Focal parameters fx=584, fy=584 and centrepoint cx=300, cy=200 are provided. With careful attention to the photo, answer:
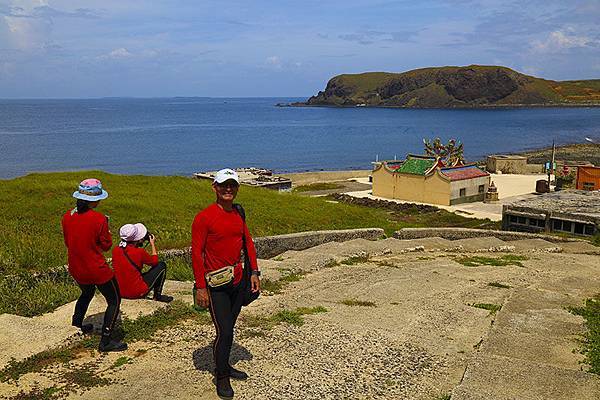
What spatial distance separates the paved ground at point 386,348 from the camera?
511cm

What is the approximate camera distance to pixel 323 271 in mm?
10695

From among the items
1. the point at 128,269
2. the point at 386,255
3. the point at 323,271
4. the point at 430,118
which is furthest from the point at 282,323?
the point at 430,118

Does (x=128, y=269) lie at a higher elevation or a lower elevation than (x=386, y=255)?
higher

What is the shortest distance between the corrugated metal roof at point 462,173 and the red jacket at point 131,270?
32.8m

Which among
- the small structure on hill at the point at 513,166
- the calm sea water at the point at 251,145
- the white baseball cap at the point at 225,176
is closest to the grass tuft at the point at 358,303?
the white baseball cap at the point at 225,176

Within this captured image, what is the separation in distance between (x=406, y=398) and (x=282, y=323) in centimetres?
227

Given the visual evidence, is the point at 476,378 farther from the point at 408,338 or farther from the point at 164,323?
the point at 164,323

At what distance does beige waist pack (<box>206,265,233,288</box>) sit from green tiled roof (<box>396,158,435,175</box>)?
35.3m

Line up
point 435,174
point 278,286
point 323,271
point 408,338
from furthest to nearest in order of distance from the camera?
1. point 435,174
2. point 323,271
3. point 278,286
4. point 408,338

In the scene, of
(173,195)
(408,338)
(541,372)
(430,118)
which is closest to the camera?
(541,372)

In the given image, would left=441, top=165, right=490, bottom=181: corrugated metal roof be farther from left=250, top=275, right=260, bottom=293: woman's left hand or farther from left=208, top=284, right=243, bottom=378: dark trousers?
left=208, top=284, right=243, bottom=378: dark trousers

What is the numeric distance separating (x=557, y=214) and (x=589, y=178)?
59.7ft

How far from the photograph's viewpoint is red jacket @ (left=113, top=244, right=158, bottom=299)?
6867mm

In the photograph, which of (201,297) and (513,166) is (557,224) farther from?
(513,166)
